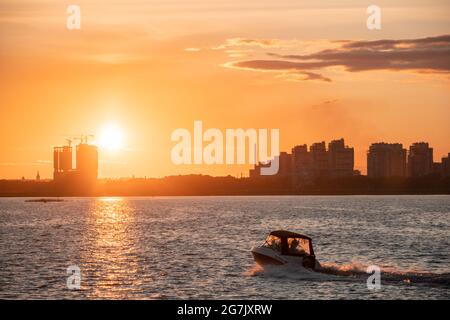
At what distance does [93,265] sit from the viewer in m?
72.6

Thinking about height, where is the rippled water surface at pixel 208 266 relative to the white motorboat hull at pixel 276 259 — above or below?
below

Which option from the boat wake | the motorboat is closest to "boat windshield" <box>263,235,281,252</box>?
the motorboat

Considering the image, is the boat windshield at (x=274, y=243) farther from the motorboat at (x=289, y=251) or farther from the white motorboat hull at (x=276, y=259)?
the white motorboat hull at (x=276, y=259)

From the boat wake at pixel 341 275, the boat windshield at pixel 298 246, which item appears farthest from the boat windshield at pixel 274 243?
the boat wake at pixel 341 275

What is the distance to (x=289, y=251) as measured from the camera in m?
56.5

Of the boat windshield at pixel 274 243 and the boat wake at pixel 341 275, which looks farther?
the boat windshield at pixel 274 243

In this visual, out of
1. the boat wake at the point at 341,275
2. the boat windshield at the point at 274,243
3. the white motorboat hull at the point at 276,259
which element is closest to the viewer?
the boat wake at the point at 341,275

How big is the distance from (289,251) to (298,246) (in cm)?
87

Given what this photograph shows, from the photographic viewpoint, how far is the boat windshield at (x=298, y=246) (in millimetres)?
56594

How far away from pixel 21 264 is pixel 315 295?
34.7m

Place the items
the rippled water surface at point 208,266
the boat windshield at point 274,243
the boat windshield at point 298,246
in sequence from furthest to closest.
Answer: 1. the boat windshield at point 274,243
2. the boat windshield at point 298,246
3. the rippled water surface at point 208,266

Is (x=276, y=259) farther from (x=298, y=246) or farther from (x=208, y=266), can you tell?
(x=208, y=266)
